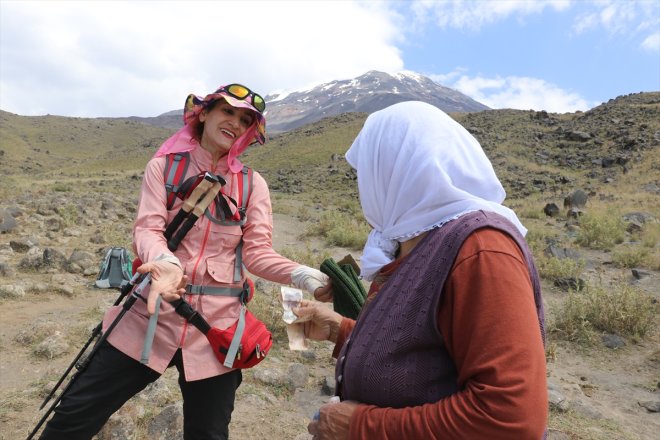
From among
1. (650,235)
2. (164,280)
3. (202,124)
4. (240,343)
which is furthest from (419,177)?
(650,235)

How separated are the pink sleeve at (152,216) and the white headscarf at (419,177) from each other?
0.86 metres

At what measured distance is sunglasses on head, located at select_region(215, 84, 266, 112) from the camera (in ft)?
6.84

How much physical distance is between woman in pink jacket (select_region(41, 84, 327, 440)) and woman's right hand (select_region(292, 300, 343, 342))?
0.16m

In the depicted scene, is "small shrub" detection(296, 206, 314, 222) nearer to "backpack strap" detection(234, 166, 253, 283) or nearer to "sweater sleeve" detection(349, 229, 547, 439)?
"backpack strap" detection(234, 166, 253, 283)

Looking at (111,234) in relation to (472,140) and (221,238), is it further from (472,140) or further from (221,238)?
(472,140)

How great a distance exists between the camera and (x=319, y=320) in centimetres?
177

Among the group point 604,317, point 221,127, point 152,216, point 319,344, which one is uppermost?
point 221,127

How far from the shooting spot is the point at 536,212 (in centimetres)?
1272

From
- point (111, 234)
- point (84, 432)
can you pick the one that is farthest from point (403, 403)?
point (111, 234)

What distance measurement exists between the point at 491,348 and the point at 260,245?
129 centimetres

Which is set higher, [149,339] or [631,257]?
[149,339]

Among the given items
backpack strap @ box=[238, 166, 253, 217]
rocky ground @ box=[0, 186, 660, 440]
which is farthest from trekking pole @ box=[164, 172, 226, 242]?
rocky ground @ box=[0, 186, 660, 440]

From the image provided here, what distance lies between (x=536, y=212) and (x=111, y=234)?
A: 1033 centimetres

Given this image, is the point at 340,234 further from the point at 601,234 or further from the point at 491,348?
the point at 491,348
